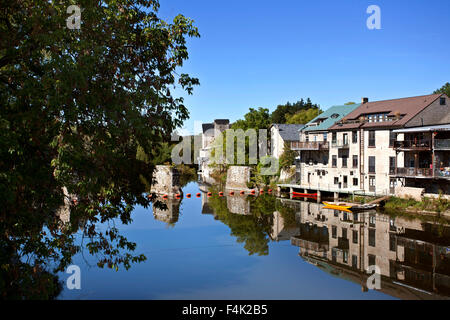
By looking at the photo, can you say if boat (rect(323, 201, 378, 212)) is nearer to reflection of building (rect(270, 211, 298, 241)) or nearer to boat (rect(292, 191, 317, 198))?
reflection of building (rect(270, 211, 298, 241))

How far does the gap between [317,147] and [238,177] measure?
1712 centimetres

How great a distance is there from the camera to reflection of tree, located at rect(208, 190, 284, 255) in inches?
1088

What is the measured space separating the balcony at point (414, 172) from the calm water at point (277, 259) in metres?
6.24

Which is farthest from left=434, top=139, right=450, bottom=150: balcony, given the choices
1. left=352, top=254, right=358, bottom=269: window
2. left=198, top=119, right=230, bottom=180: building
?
left=198, top=119, right=230, bottom=180: building

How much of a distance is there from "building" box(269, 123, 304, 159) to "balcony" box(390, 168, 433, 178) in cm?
2502

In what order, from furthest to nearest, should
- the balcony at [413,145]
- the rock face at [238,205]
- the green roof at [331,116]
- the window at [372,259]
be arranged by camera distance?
the green roof at [331,116], the rock face at [238,205], the balcony at [413,145], the window at [372,259]

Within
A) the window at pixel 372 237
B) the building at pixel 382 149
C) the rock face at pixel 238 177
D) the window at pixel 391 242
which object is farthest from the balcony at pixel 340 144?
the window at pixel 391 242

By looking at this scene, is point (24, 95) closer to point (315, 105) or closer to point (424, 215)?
point (424, 215)

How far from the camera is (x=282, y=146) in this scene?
64312mm

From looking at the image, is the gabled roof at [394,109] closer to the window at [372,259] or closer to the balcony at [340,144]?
the balcony at [340,144]

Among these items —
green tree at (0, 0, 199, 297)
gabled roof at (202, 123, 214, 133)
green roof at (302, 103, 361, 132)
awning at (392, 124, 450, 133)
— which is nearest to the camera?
green tree at (0, 0, 199, 297)

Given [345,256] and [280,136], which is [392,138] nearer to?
[345,256]

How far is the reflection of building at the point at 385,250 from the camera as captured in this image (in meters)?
19.2

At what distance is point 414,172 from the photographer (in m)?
38.0
